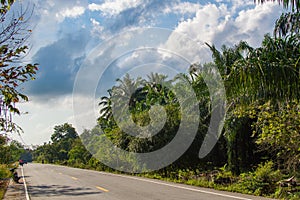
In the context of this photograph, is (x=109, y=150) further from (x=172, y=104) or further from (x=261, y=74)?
(x=261, y=74)

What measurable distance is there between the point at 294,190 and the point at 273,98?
3.75 meters

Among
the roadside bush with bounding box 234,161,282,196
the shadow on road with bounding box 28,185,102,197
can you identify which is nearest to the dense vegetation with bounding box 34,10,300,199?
the roadside bush with bounding box 234,161,282,196

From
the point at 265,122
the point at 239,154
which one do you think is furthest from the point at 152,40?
the point at 265,122

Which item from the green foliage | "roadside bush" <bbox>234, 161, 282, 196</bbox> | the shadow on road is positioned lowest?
the shadow on road

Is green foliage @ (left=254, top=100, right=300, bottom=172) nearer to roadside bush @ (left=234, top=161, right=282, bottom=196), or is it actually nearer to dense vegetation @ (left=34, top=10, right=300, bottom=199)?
dense vegetation @ (left=34, top=10, right=300, bottom=199)

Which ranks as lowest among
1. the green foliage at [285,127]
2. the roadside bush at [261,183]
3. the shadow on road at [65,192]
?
the shadow on road at [65,192]

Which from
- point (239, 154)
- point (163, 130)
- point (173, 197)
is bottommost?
point (173, 197)

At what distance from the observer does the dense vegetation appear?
24.9 ft

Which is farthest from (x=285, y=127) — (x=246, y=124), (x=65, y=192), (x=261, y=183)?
(x=65, y=192)

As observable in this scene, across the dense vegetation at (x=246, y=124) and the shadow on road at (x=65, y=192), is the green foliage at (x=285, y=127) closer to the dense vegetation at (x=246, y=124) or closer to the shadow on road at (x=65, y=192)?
the dense vegetation at (x=246, y=124)

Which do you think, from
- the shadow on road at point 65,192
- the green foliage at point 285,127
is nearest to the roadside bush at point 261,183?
the green foliage at point 285,127

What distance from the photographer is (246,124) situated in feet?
57.6

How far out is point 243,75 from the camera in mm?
7465

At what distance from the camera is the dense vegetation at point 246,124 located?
299 inches
